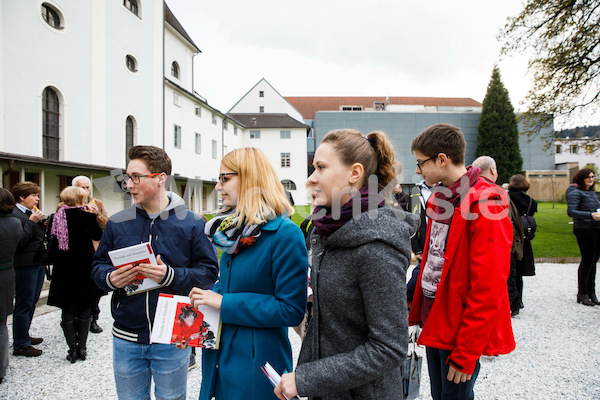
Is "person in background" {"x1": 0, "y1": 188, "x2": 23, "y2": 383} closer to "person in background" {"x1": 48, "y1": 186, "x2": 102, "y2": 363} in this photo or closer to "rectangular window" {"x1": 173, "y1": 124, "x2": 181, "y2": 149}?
"person in background" {"x1": 48, "y1": 186, "x2": 102, "y2": 363}

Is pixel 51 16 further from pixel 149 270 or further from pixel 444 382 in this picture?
pixel 444 382

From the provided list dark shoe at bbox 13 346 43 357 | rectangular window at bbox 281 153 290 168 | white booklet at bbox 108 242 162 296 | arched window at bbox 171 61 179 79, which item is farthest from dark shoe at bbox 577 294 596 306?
rectangular window at bbox 281 153 290 168

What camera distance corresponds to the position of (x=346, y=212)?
4.82 feet

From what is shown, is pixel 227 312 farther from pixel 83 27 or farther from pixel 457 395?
pixel 83 27

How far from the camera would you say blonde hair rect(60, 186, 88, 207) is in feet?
14.6

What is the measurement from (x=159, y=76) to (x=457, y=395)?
24768 mm

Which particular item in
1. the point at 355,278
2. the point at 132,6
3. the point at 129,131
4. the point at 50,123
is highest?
the point at 132,6

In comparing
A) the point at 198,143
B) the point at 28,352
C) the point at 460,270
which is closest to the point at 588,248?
the point at 460,270

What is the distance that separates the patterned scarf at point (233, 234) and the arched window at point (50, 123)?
1745 centimetres

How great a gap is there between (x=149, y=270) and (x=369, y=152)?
62.9 inches

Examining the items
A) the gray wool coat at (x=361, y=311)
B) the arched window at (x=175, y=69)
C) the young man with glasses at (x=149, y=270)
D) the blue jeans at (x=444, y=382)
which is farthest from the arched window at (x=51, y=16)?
the blue jeans at (x=444, y=382)

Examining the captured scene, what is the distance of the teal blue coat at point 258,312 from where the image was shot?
1730 millimetres

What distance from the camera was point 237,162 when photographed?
1949mm

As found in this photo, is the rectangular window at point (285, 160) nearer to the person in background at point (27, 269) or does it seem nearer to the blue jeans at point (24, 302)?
the person in background at point (27, 269)
